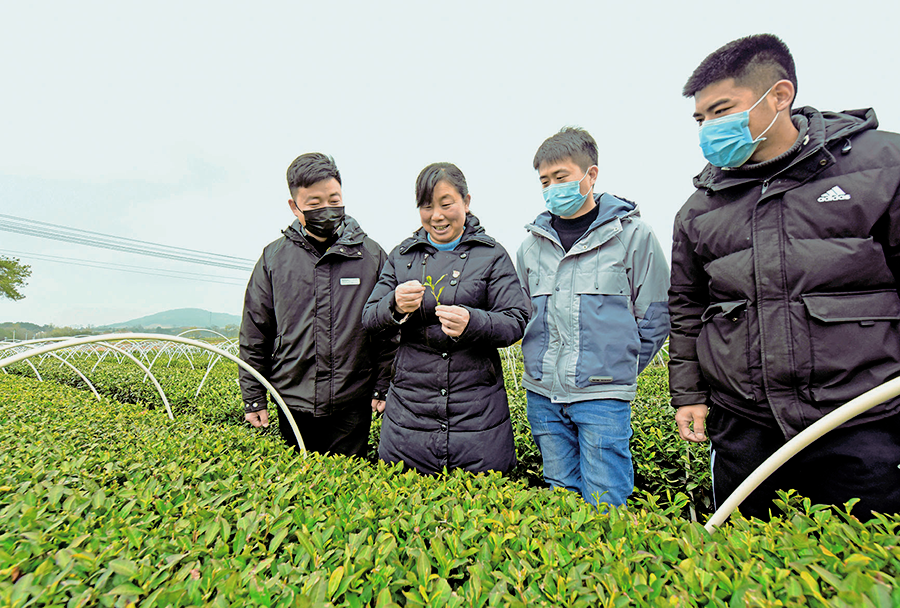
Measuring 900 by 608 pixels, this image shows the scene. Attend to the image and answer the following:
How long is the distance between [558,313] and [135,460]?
2.20 metres

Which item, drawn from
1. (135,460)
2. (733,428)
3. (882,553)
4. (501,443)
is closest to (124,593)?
(135,460)

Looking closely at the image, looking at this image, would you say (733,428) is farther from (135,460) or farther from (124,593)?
(135,460)

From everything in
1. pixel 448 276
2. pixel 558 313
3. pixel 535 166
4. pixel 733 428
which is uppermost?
pixel 535 166

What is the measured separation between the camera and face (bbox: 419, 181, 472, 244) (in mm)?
2049

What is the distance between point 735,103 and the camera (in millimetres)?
1599

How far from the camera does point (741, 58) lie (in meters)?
1.58

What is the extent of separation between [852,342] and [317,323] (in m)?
2.45

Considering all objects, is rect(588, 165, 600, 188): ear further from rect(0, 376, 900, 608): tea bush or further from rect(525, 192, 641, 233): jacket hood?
rect(0, 376, 900, 608): tea bush

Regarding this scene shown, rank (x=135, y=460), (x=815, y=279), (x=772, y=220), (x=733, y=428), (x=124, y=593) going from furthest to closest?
(x=135, y=460), (x=733, y=428), (x=772, y=220), (x=815, y=279), (x=124, y=593)

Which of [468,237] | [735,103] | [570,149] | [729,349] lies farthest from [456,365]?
[735,103]

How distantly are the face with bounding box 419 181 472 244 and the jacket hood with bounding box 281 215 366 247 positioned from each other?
23.3 inches

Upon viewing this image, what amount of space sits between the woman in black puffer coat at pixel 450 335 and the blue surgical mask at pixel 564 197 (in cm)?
37

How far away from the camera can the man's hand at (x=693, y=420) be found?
1771 mm

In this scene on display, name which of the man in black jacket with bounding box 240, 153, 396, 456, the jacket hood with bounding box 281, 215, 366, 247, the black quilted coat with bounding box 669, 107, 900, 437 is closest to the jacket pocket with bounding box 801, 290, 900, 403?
the black quilted coat with bounding box 669, 107, 900, 437
